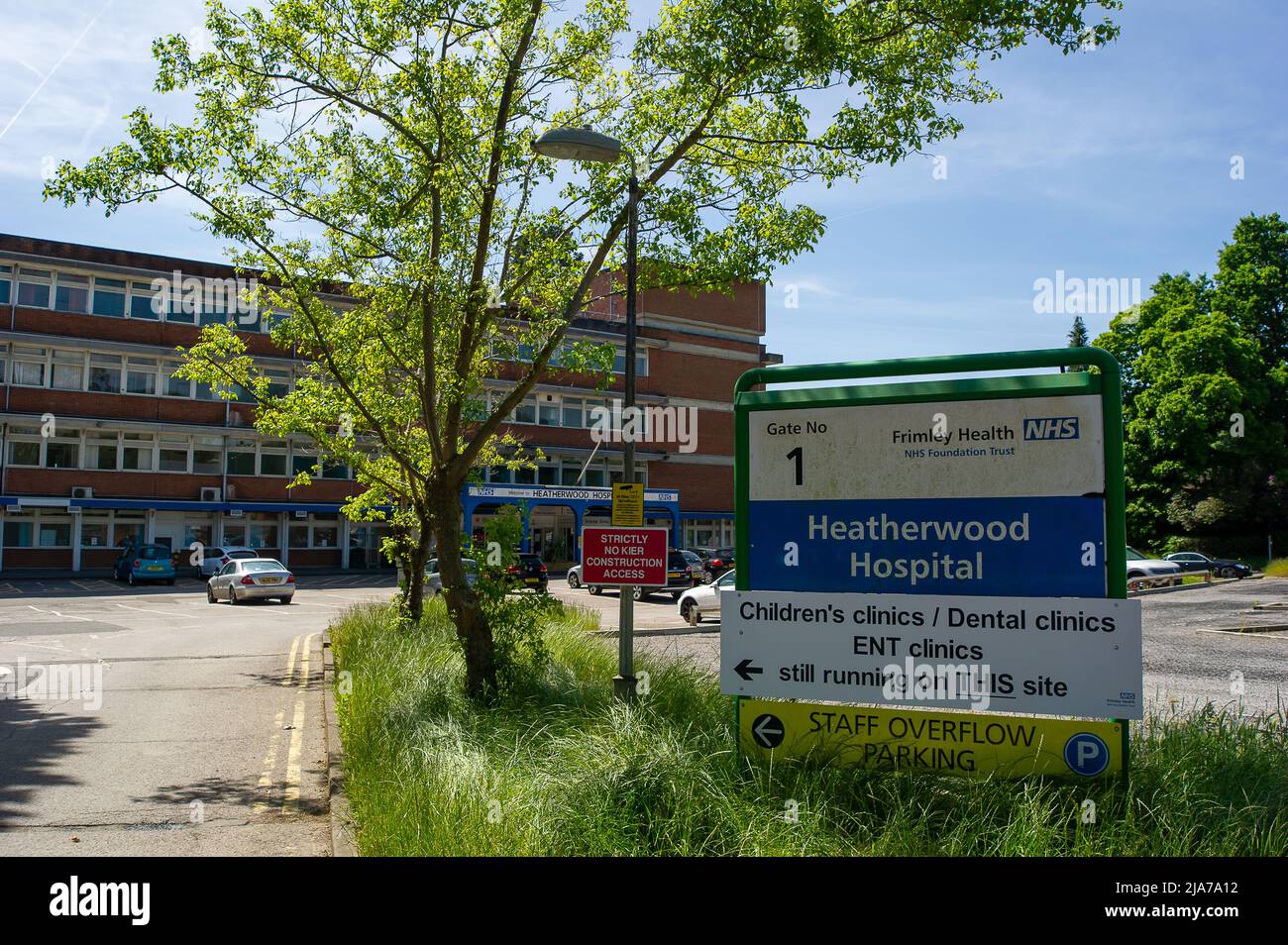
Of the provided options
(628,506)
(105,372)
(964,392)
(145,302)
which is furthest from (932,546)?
(145,302)

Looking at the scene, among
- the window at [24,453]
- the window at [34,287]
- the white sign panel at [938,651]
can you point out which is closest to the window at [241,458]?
the window at [24,453]

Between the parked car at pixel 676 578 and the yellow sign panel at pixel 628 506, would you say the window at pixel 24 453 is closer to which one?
the parked car at pixel 676 578

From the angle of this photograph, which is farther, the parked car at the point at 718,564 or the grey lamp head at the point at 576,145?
the parked car at the point at 718,564

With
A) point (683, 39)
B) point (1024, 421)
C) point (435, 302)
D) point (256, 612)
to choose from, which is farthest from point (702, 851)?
point (256, 612)

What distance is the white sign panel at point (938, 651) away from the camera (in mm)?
4852

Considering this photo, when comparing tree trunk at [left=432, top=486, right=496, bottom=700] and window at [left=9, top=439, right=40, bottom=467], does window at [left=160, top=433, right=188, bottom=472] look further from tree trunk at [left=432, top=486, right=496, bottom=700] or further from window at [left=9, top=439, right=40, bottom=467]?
tree trunk at [left=432, top=486, right=496, bottom=700]

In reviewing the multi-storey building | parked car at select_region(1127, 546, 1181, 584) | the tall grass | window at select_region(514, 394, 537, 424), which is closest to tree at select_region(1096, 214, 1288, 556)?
parked car at select_region(1127, 546, 1181, 584)

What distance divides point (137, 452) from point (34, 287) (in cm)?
812

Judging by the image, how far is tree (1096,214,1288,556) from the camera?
171 feet

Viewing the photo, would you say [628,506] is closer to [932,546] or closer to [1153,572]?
[932,546]

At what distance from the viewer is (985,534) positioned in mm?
5141

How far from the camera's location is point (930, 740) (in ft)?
17.0

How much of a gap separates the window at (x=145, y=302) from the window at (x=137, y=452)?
5.41 meters

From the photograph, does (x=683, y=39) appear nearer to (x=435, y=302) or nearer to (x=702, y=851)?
(x=435, y=302)
